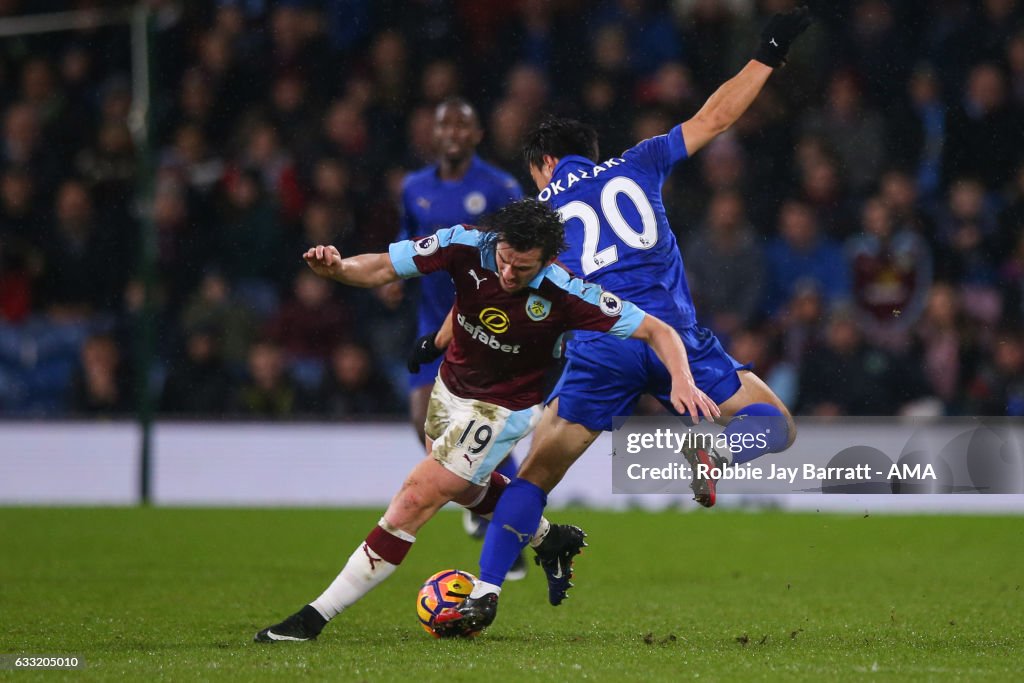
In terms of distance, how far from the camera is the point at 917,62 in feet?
40.9

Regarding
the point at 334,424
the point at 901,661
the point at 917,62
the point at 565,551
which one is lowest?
the point at 901,661

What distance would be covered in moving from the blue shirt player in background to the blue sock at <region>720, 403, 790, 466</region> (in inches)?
100

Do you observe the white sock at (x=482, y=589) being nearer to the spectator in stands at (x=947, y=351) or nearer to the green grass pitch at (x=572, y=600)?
the green grass pitch at (x=572, y=600)

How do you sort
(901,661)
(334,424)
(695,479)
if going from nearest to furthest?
(901,661), (695,479), (334,424)

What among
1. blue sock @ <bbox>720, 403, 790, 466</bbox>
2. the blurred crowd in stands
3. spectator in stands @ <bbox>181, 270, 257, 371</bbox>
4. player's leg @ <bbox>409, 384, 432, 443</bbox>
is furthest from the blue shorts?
spectator in stands @ <bbox>181, 270, 257, 371</bbox>

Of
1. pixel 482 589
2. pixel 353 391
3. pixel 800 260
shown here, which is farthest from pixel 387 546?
pixel 800 260

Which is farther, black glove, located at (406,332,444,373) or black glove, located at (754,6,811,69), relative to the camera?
black glove, located at (406,332,444,373)

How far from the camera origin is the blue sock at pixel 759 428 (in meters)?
6.13

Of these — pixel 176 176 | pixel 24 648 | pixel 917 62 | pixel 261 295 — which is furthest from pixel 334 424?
pixel 24 648

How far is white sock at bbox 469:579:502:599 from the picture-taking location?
18.9 feet

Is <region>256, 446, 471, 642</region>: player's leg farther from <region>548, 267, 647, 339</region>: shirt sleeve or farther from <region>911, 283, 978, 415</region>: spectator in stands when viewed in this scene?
<region>911, 283, 978, 415</region>: spectator in stands

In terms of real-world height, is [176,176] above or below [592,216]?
above

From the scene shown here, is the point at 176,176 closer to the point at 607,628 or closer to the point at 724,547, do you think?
the point at 724,547

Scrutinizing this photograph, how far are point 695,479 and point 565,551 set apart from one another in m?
0.67
